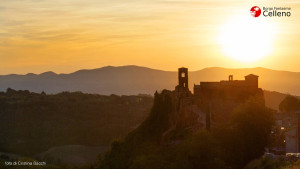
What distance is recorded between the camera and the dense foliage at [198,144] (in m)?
37.0

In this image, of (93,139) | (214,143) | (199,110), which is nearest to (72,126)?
(93,139)

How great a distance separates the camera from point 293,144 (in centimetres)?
5303

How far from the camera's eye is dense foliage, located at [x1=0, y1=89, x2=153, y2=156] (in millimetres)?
90688

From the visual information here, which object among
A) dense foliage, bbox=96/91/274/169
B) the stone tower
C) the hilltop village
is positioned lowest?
dense foliage, bbox=96/91/274/169

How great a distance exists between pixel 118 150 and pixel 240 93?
11.4 meters

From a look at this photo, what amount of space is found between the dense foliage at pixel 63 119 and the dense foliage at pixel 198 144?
39133 mm

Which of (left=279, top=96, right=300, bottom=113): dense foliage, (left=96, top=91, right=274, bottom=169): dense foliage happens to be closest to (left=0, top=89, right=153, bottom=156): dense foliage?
(left=279, top=96, right=300, bottom=113): dense foliage

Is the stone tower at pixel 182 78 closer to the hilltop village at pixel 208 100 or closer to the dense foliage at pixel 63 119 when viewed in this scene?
the hilltop village at pixel 208 100

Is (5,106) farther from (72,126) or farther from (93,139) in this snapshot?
(93,139)

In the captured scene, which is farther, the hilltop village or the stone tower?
the stone tower

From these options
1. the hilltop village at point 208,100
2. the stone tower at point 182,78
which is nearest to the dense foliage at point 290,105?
the hilltop village at point 208,100

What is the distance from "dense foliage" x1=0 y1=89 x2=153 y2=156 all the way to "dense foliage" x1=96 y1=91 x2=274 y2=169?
128ft

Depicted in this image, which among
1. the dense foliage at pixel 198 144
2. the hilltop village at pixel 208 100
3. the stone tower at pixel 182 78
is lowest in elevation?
the dense foliage at pixel 198 144

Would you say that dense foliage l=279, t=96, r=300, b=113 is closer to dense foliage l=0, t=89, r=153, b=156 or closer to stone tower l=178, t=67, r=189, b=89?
dense foliage l=0, t=89, r=153, b=156
